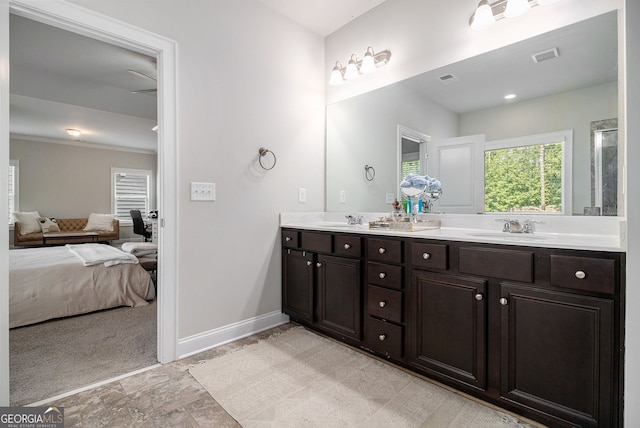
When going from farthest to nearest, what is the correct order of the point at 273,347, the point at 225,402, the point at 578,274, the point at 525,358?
the point at 273,347 → the point at 225,402 → the point at 525,358 → the point at 578,274

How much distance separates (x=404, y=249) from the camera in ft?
6.01

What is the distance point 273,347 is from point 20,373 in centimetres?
154

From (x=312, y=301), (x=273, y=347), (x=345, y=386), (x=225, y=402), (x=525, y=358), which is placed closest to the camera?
(x=525, y=358)

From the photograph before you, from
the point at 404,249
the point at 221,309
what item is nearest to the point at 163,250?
the point at 221,309

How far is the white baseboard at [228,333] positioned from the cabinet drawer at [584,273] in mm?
2008

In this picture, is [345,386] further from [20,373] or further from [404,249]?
[20,373]

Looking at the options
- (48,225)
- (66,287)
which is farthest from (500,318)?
(48,225)

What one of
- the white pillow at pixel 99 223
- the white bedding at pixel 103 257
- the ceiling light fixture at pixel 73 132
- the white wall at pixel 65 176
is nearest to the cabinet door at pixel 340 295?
the white bedding at pixel 103 257

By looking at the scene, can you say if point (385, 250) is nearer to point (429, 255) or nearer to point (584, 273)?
→ point (429, 255)

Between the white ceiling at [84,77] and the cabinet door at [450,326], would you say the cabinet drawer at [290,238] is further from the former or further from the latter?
the white ceiling at [84,77]

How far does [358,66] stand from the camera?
2.68 m

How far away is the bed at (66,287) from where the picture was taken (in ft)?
8.99

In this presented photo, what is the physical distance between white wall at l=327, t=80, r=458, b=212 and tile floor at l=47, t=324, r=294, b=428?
1.83 m

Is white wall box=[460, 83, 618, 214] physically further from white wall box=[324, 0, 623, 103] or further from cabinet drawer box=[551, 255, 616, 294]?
cabinet drawer box=[551, 255, 616, 294]
